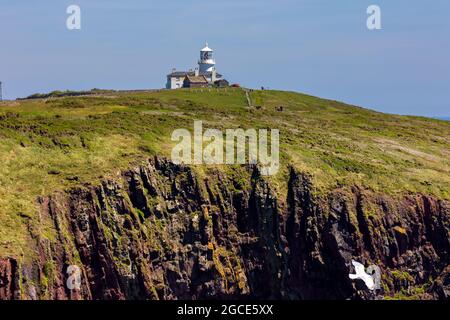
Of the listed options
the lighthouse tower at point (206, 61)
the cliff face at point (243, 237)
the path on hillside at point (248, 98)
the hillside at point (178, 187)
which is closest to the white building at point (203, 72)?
the lighthouse tower at point (206, 61)

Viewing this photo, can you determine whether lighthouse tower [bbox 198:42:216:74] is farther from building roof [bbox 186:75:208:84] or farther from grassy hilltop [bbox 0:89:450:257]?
grassy hilltop [bbox 0:89:450:257]

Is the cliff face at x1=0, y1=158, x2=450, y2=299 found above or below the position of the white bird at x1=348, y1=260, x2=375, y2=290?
above

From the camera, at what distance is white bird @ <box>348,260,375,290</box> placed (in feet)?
327

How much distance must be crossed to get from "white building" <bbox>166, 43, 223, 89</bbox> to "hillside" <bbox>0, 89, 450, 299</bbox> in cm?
6016

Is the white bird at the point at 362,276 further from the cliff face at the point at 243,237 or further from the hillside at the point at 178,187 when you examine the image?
the hillside at the point at 178,187

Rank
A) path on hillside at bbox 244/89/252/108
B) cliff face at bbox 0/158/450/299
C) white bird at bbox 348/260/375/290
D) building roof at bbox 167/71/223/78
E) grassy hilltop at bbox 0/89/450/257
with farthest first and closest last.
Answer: building roof at bbox 167/71/223/78 < path on hillside at bbox 244/89/252/108 < white bird at bbox 348/260/375/290 < grassy hilltop at bbox 0/89/450/257 < cliff face at bbox 0/158/450/299

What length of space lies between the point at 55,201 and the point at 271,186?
2514cm

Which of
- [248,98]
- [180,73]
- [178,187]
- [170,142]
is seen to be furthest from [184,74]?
[178,187]

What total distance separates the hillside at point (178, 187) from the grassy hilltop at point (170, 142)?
0.20 m

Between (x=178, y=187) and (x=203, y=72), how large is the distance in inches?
A: 3698

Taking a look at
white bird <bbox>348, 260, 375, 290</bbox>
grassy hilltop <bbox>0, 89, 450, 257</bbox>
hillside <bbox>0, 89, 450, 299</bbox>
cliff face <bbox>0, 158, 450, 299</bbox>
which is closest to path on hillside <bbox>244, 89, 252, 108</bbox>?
grassy hilltop <bbox>0, 89, 450, 257</bbox>

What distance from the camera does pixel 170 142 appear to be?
110 meters

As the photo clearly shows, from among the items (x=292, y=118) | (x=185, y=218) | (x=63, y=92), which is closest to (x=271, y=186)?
(x=185, y=218)

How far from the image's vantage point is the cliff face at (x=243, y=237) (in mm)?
92125
